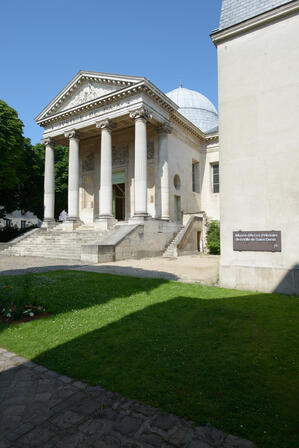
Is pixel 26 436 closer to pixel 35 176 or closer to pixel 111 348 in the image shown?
pixel 111 348

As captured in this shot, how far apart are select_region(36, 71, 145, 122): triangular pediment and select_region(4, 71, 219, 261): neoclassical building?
8 centimetres

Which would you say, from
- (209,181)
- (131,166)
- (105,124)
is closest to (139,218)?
(131,166)

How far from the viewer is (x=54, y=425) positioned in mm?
2475

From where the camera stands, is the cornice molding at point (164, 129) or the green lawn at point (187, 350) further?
the cornice molding at point (164, 129)

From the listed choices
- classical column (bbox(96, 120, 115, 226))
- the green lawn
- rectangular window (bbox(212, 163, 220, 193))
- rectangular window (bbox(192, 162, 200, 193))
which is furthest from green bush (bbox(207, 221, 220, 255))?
the green lawn

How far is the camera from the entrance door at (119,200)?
28267 millimetres

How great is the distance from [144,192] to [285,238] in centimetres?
1366

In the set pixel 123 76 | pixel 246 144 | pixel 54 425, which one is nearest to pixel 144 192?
pixel 123 76

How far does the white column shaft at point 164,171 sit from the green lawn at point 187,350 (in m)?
16.3

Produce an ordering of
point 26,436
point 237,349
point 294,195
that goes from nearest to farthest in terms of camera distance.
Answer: point 26,436
point 237,349
point 294,195

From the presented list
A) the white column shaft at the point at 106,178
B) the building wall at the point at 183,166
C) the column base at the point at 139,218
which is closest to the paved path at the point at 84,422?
the column base at the point at 139,218

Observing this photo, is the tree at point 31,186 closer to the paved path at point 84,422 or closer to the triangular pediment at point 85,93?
the triangular pediment at point 85,93

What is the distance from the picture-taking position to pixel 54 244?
1991 cm

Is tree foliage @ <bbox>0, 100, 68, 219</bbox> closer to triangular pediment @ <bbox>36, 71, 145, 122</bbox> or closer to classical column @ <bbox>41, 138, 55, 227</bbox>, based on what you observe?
classical column @ <bbox>41, 138, 55, 227</bbox>
